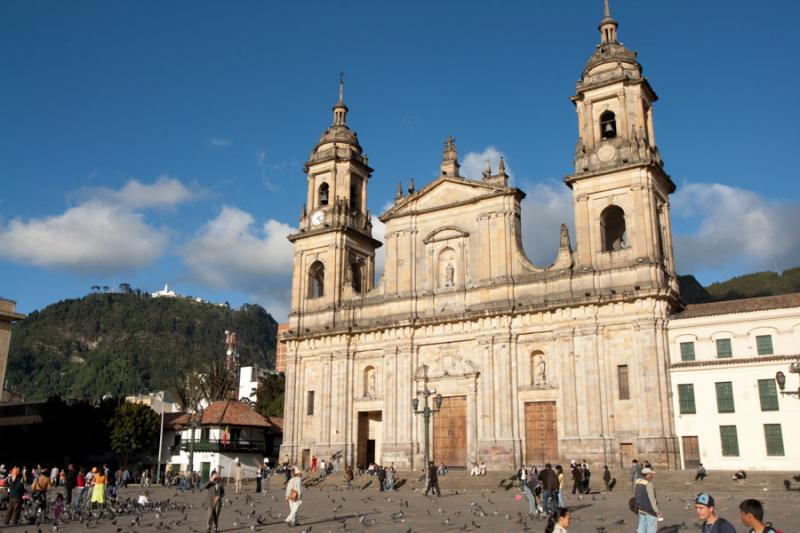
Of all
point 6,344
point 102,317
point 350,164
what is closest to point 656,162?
point 350,164

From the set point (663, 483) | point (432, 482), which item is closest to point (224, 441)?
point (432, 482)

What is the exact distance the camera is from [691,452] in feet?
110

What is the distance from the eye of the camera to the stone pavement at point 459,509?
18.0 metres

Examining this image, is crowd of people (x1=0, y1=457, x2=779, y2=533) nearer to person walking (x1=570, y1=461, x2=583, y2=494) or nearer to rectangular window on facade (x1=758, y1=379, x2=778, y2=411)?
person walking (x1=570, y1=461, x2=583, y2=494)

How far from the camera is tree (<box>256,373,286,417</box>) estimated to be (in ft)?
226

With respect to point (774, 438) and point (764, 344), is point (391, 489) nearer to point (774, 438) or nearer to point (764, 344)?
point (774, 438)

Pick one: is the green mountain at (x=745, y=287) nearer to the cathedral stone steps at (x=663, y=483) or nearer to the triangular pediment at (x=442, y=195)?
the triangular pediment at (x=442, y=195)

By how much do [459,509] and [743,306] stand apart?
19314mm

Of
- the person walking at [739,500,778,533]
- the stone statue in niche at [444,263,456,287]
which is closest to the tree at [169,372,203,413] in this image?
the stone statue in niche at [444,263,456,287]

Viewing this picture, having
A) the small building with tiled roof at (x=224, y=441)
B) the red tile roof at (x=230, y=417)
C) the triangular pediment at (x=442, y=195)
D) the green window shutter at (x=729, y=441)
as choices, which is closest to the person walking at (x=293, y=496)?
the green window shutter at (x=729, y=441)

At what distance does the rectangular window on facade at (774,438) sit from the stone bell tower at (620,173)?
8.03m

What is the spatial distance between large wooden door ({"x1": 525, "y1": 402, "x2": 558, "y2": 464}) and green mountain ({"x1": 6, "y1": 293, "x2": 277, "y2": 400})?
12241 cm

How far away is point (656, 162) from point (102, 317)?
174 metres

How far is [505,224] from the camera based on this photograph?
4106 centimetres
